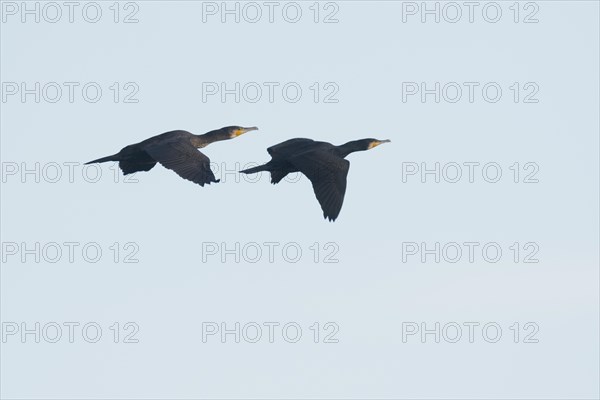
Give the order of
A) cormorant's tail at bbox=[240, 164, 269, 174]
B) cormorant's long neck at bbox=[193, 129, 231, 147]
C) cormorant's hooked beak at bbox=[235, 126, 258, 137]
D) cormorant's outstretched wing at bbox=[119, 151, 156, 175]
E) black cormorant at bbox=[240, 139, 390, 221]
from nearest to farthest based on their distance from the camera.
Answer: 1. black cormorant at bbox=[240, 139, 390, 221]
2. cormorant's tail at bbox=[240, 164, 269, 174]
3. cormorant's outstretched wing at bbox=[119, 151, 156, 175]
4. cormorant's long neck at bbox=[193, 129, 231, 147]
5. cormorant's hooked beak at bbox=[235, 126, 258, 137]

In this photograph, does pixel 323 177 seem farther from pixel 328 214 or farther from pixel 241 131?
pixel 241 131

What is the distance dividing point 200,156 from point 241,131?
3.62m

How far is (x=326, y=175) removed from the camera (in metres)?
37.8

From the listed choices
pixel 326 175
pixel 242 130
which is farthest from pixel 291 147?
pixel 242 130

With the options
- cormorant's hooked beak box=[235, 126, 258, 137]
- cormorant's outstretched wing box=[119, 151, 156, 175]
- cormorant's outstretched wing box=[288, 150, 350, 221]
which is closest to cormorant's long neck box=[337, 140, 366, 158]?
cormorant's outstretched wing box=[288, 150, 350, 221]

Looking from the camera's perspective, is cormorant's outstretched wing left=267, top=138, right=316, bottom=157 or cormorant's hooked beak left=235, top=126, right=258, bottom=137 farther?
cormorant's hooked beak left=235, top=126, right=258, bottom=137

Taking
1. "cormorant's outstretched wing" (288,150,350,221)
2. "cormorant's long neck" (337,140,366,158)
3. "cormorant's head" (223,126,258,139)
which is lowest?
"cormorant's outstretched wing" (288,150,350,221)

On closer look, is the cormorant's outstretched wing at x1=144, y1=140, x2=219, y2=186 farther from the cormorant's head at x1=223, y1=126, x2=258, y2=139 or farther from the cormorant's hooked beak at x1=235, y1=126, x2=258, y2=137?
the cormorant's hooked beak at x1=235, y1=126, x2=258, y2=137

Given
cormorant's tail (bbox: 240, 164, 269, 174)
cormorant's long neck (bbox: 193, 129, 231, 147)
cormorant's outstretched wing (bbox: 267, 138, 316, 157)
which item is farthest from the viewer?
cormorant's long neck (bbox: 193, 129, 231, 147)

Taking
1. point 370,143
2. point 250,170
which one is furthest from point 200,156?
point 370,143

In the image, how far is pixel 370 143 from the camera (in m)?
40.4

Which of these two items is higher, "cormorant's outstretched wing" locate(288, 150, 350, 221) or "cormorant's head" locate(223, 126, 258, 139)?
"cormorant's head" locate(223, 126, 258, 139)

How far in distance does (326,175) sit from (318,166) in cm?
26

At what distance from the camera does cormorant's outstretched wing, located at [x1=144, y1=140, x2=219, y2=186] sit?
120 ft
